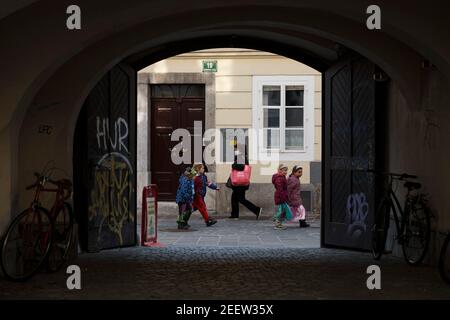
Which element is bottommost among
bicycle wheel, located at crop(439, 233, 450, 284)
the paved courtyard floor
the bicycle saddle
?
the paved courtyard floor

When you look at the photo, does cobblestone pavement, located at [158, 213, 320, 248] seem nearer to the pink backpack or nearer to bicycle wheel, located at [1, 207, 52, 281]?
the pink backpack

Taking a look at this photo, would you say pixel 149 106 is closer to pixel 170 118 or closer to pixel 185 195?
pixel 170 118

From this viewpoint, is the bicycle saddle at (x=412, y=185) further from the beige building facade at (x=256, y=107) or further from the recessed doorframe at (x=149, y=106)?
the recessed doorframe at (x=149, y=106)

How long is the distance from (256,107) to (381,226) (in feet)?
32.8

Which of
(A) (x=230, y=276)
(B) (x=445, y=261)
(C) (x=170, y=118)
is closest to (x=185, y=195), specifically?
(C) (x=170, y=118)

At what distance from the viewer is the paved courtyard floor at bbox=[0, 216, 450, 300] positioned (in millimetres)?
7449

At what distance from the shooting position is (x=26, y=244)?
842 centimetres

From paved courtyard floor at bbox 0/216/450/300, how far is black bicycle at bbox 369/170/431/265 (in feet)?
0.73

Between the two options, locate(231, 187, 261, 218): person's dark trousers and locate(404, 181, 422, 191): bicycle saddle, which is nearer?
locate(404, 181, 422, 191): bicycle saddle

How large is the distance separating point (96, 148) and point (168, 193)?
9118 mm

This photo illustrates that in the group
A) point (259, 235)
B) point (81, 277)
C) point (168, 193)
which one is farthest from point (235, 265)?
point (168, 193)

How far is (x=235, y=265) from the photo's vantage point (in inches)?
385

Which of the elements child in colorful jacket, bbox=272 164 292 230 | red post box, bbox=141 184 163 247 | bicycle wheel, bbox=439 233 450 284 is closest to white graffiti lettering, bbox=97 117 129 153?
red post box, bbox=141 184 163 247
